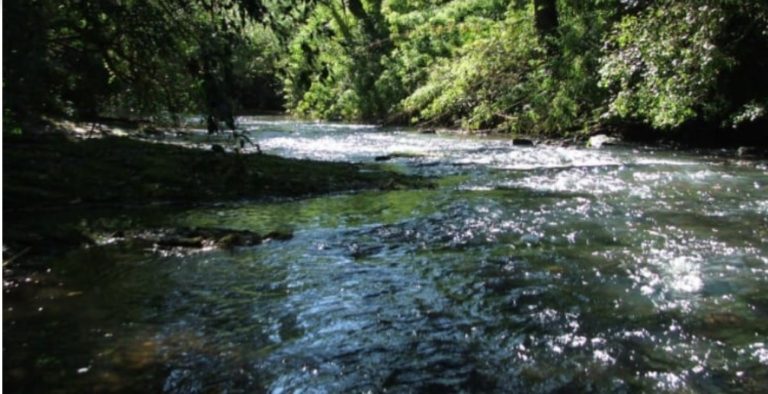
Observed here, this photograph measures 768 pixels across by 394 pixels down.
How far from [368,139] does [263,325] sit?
57.8 ft

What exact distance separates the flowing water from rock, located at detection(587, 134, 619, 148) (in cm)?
776

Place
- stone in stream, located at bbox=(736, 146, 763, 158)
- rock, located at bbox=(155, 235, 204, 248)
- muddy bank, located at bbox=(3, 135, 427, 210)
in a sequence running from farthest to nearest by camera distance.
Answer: stone in stream, located at bbox=(736, 146, 763, 158) → muddy bank, located at bbox=(3, 135, 427, 210) → rock, located at bbox=(155, 235, 204, 248)

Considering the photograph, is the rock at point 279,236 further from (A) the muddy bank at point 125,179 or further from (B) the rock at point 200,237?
(A) the muddy bank at point 125,179

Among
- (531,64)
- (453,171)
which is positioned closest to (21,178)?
(453,171)

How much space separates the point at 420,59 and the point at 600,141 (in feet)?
40.6

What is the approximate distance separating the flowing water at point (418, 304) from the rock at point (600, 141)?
776 centimetres

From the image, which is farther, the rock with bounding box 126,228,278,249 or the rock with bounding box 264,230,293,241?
the rock with bounding box 264,230,293,241

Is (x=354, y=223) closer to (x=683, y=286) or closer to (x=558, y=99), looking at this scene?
(x=683, y=286)

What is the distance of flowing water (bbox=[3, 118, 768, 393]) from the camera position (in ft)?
13.0

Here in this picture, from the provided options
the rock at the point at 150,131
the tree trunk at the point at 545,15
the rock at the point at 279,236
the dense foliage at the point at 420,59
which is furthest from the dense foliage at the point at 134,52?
the tree trunk at the point at 545,15

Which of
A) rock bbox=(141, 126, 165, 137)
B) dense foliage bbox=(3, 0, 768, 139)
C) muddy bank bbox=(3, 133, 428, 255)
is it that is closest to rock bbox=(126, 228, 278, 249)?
muddy bank bbox=(3, 133, 428, 255)

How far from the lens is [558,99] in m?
18.8

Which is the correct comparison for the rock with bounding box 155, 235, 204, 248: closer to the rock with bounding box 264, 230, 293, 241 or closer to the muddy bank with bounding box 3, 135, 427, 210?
the rock with bounding box 264, 230, 293, 241

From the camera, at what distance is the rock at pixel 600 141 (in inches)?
682
